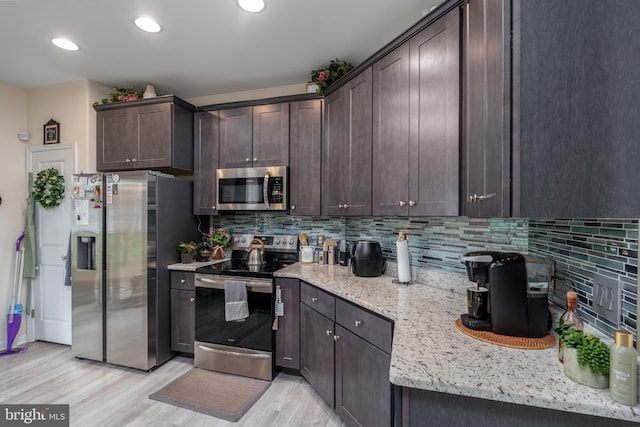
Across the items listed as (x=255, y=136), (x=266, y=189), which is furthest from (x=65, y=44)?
(x=266, y=189)

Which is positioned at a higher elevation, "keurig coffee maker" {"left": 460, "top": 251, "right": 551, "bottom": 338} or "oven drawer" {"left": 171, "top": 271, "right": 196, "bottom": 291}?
"keurig coffee maker" {"left": 460, "top": 251, "right": 551, "bottom": 338}

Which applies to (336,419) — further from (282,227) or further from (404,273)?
(282,227)

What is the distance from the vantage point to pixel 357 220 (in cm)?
276

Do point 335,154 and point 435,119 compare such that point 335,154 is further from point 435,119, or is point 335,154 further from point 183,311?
point 183,311

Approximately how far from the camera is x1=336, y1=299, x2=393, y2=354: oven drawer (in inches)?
55.6

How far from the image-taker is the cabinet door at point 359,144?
6.70ft

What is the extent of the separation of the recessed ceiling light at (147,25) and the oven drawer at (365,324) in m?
2.28

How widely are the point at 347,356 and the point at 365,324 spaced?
1.05ft

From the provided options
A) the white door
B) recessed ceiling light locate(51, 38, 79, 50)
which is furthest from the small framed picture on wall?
recessed ceiling light locate(51, 38, 79, 50)

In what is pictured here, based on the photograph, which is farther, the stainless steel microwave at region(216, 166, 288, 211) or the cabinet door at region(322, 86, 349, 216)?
the stainless steel microwave at region(216, 166, 288, 211)

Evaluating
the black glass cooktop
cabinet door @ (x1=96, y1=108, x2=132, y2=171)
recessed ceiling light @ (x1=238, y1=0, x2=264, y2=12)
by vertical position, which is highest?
recessed ceiling light @ (x1=238, y1=0, x2=264, y2=12)

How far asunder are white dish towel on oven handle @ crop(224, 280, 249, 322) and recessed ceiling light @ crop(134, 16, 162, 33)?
1983mm

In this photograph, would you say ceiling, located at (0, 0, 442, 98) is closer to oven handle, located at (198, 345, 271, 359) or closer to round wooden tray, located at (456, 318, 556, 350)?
round wooden tray, located at (456, 318, 556, 350)

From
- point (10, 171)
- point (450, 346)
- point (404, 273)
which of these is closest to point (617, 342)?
point (450, 346)
